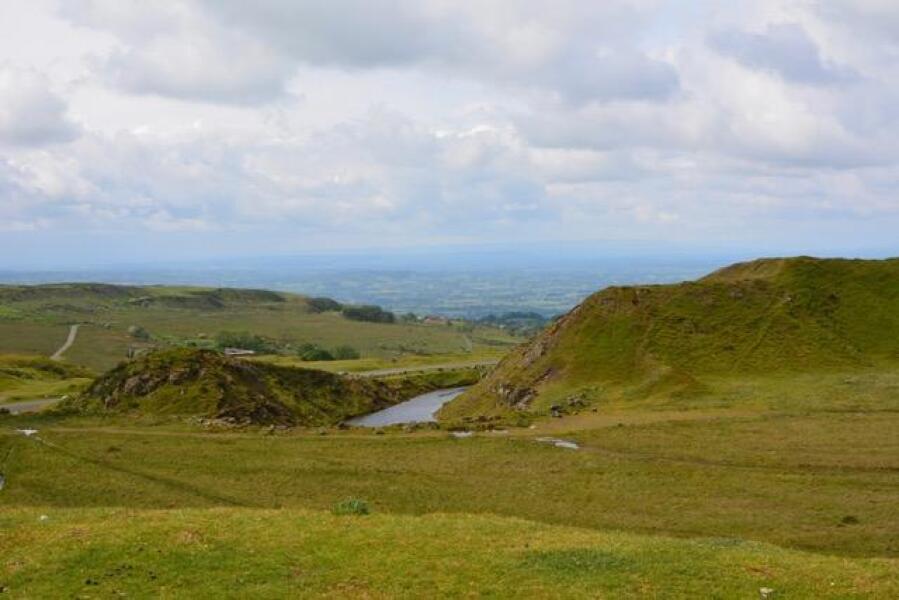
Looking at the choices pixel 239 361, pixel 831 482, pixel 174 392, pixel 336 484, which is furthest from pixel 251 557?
pixel 239 361

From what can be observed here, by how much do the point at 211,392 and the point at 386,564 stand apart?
61.4 meters

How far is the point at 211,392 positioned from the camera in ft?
264

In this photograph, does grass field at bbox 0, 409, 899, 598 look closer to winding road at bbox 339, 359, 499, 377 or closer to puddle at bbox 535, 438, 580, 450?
puddle at bbox 535, 438, 580, 450

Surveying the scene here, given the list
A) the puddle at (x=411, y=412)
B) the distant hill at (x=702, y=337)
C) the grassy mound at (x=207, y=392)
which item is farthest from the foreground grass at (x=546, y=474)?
the puddle at (x=411, y=412)

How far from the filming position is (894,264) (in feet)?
353

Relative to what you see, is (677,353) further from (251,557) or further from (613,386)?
(251,557)

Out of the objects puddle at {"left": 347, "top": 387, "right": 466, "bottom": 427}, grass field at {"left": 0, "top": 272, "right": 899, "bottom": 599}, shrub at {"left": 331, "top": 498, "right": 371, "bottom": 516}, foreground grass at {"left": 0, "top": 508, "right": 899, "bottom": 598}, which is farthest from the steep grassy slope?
foreground grass at {"left": 0, "top": 508, "right": 899, "bottom": 598}

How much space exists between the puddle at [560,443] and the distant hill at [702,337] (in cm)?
2078

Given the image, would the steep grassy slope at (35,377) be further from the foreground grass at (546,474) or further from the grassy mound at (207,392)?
the foreground grass at (546,474)

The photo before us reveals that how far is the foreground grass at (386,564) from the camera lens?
21.5 metres

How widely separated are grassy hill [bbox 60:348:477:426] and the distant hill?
1777 centimetres

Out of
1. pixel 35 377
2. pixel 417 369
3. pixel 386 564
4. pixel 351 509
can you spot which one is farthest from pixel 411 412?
pixel 386 564

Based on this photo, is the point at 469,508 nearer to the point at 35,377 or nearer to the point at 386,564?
the point at 386,564

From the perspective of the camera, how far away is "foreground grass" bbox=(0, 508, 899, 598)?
21.5 m
